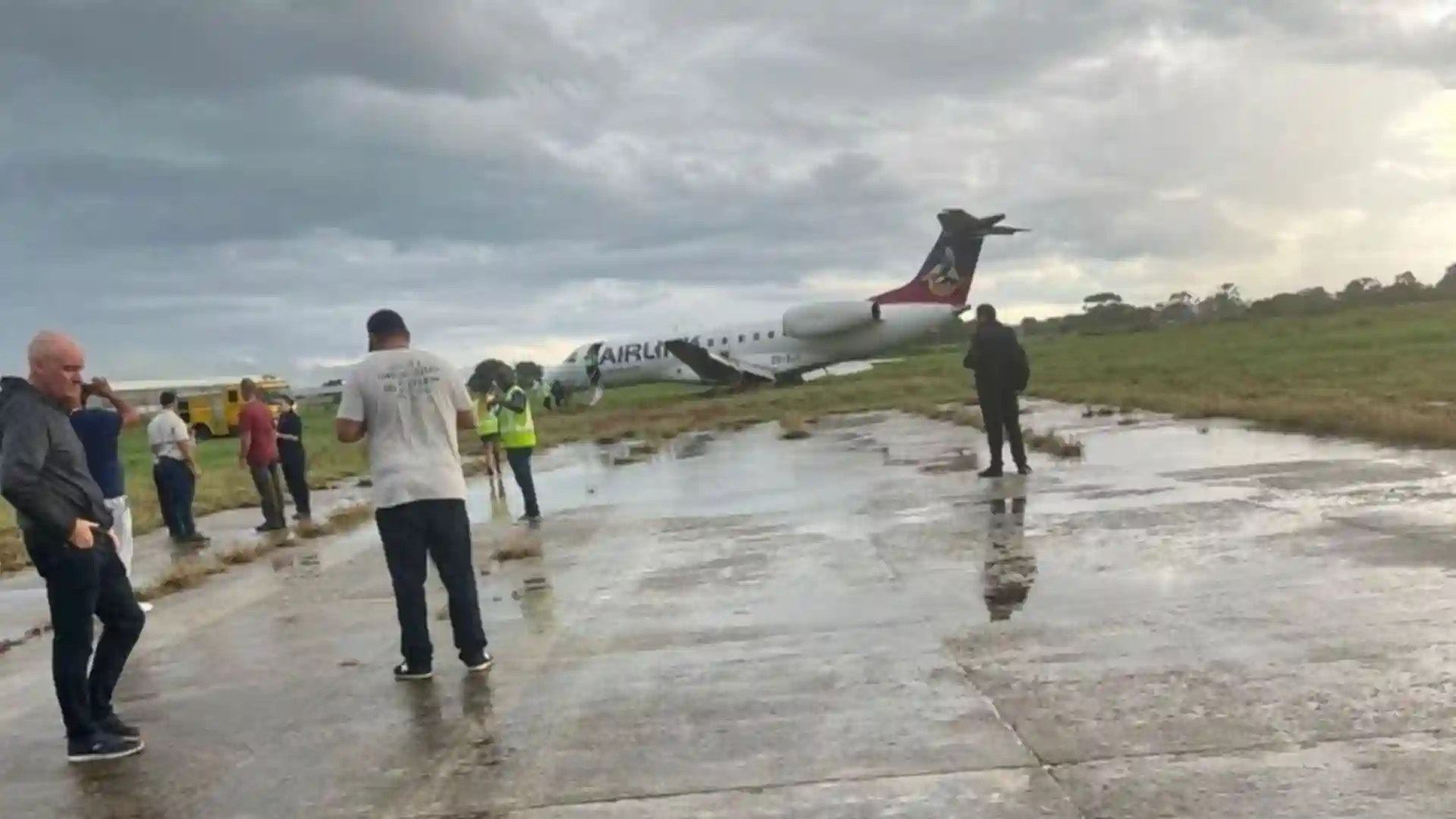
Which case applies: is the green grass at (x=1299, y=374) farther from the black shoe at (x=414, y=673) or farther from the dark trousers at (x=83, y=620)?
the dark trousers at (x=83, y=620)

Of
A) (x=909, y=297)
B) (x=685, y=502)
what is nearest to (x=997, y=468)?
(x=685, y=502)

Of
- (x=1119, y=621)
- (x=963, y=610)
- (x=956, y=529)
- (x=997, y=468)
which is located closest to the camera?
(x=1119, y=621)

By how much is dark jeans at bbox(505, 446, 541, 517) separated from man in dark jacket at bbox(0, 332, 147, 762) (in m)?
8.22

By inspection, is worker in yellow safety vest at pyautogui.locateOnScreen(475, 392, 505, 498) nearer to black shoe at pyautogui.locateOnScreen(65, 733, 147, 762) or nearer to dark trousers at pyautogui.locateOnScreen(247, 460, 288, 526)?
dark trousers at pyautogui.locateOnScreen(247, 460, 288, 526)

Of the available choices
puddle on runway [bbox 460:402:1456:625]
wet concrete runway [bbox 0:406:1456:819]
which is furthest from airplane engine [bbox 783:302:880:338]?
wet concrete runway [bbox 0:406:1456:819]

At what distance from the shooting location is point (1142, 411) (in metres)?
24.1

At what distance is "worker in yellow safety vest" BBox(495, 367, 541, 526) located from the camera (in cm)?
1448

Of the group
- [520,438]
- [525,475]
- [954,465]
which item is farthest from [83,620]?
[954,465]

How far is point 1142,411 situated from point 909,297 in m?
26.8

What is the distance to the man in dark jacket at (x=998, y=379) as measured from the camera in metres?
14.5

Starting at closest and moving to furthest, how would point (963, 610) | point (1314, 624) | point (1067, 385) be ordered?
point (1314, 624) → point (963, 610) → point (1067, 385)

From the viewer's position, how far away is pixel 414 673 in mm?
6801

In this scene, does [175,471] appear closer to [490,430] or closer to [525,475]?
[525,475]

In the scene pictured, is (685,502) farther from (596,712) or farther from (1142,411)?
(1142,411)
